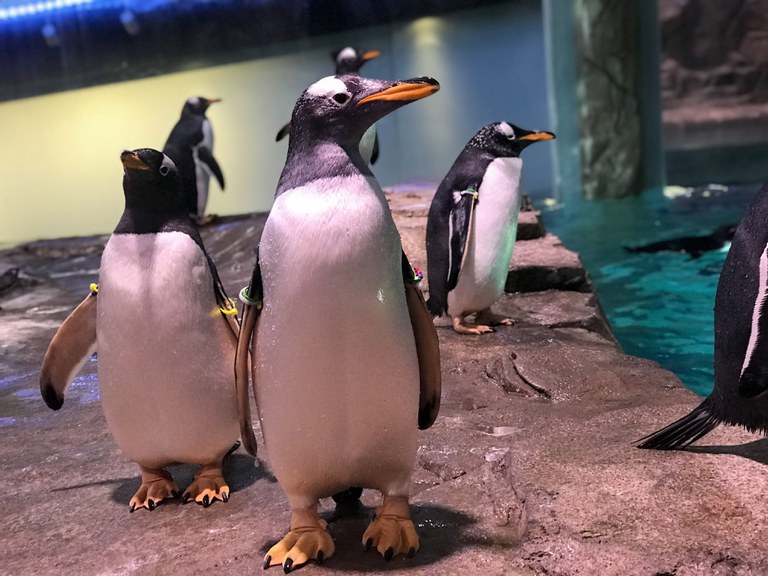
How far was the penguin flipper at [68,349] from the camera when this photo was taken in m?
2.16

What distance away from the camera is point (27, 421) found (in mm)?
2908

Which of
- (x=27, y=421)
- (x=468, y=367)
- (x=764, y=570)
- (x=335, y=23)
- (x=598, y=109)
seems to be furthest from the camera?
(x=598, y=109)

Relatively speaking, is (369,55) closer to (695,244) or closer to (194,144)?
(194,144)

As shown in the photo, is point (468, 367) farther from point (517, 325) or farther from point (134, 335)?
point (134, 335)

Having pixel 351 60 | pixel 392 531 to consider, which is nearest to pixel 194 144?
pixel 351 60

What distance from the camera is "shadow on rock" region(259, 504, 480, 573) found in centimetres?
Answer: 162

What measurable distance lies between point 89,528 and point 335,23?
28.5ft

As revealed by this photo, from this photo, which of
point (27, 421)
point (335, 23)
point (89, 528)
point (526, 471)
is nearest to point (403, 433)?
point (526, 471)

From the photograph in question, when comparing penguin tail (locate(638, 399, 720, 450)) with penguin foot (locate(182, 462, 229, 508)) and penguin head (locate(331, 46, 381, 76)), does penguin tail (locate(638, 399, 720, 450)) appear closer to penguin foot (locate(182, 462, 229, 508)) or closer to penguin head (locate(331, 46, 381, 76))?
penguin foot (locate(182, 462, 229, 508))

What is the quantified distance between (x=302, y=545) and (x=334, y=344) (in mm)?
424

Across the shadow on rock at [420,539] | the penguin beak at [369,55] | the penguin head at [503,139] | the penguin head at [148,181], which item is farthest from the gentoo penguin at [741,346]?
the penguin beak at [369,55]

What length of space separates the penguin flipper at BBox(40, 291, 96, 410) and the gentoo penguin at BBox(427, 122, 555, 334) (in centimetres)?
194

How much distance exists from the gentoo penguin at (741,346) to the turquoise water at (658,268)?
6.14ft

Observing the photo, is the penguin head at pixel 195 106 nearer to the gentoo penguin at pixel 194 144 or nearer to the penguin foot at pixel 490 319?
the gentoo penguin at pixel 194 144
